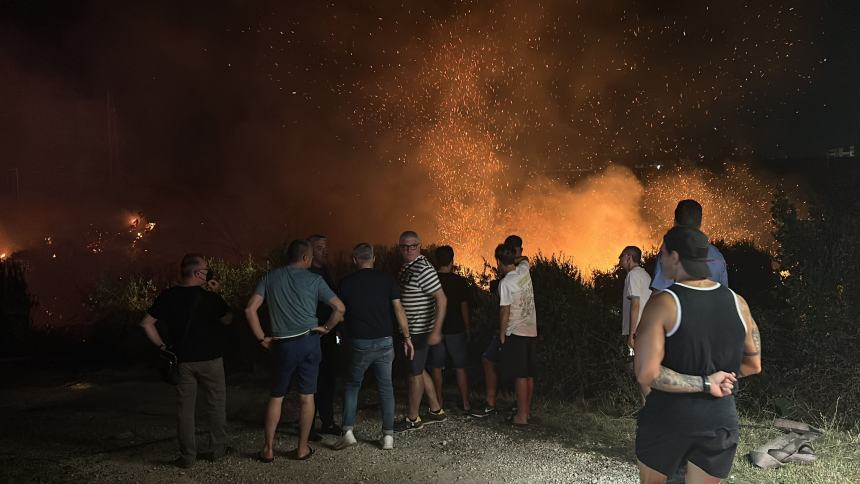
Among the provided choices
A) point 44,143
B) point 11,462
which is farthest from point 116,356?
point 44,143

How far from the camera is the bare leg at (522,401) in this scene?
6941 mm

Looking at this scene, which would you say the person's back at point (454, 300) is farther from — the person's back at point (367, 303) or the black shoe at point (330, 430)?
the black shoe at point (330, 430)

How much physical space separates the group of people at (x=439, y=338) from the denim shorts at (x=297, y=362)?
0.01m

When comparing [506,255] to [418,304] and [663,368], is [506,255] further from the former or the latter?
[663,368]

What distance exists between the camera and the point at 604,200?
22.0 meters

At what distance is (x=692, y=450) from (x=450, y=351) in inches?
165

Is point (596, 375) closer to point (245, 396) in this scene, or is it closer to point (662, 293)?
point (245, 396)

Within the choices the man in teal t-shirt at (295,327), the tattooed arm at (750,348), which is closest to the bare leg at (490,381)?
the man in teal t-shirt at (295,327)

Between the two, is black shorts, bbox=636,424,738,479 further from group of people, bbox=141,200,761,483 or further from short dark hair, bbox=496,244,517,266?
short dark hair, bbox=496,244,517,266

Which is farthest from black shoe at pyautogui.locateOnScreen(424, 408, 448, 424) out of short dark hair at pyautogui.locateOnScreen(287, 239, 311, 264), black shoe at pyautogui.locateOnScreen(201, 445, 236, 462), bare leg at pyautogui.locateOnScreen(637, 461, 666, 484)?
bare leg at pyautogui.locateOnScreen(637, 461, 666, 484)

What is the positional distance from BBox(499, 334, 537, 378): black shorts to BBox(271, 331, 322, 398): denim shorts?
1.91 m

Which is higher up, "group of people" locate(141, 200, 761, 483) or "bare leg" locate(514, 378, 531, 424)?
"group of people" locate(141, 200, 761, 483)

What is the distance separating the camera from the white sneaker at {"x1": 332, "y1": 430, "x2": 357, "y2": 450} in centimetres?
628

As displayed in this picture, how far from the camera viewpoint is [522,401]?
696 centimetres
